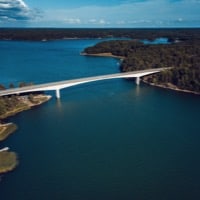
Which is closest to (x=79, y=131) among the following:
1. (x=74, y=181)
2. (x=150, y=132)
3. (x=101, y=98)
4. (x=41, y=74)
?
(x=150, y=132)

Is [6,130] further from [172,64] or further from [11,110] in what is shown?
[172,64]

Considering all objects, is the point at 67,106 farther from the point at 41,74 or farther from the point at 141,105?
the point at 41,74

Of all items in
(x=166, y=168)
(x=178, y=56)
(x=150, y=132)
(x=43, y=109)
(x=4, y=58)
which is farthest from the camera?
(x=4, y=58)

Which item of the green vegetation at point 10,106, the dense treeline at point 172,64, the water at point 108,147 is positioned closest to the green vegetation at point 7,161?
the water at point 108,147

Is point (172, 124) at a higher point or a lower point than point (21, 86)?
lower

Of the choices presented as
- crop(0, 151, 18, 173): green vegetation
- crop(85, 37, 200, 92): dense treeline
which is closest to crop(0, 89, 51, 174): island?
crop(0, 151, 18, 173): green vegetation

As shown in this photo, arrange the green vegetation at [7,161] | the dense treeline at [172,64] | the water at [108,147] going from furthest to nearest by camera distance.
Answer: the dense treeline at [172,64], the green vegetation at [7,161], the water at [108,147]

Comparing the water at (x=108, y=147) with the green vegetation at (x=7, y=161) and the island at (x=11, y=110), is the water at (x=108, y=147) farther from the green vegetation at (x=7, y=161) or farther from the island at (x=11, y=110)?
the island at (x=11, y=110)

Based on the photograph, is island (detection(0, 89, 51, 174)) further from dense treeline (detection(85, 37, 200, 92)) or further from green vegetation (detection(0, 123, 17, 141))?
dense treeline (detection(85, 37, 200, 92))

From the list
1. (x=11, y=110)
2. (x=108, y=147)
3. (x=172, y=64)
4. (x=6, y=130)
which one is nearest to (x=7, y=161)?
(x=6, y=130)
